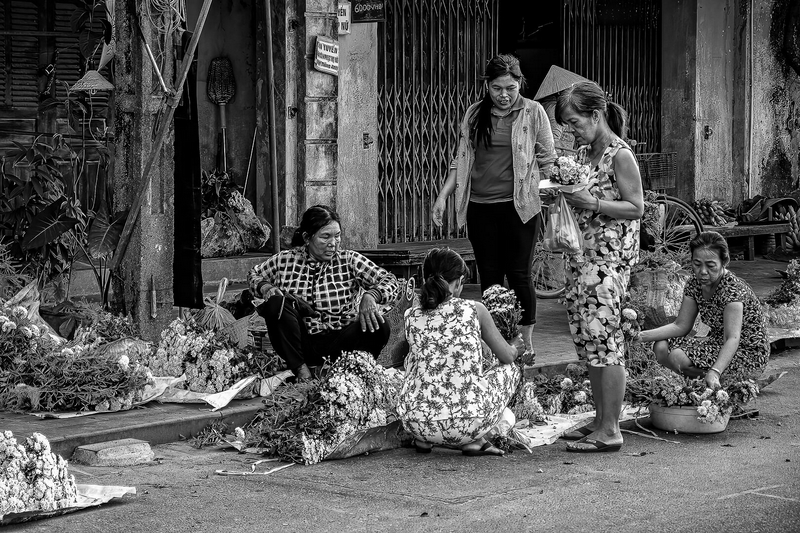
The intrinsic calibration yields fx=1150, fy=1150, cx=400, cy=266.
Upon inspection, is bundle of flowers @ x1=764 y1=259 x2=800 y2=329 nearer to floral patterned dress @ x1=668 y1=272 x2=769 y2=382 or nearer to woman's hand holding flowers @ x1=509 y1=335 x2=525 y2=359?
floral patterned dress @ x1=668 y1=272 x2=769 y2=382

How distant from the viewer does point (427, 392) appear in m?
5.70

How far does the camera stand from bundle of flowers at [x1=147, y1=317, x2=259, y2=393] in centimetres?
687

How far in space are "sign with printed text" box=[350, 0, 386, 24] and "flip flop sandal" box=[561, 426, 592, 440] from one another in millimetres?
5758

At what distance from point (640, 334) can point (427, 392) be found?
4.54 feet

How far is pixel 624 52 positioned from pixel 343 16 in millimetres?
5032

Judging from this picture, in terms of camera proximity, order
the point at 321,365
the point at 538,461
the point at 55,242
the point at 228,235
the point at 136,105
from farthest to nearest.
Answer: the point at 228,235
the point at 55,242
the point at 136,105
the point at 321,365
the point at 538,461

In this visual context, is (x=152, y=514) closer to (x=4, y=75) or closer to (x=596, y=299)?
(x=596, y=299)

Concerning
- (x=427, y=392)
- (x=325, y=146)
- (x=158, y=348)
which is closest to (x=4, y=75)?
(x=325, y=146)

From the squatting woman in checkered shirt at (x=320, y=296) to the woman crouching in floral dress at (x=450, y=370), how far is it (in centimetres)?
98

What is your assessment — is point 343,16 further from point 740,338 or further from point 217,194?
point 740,338

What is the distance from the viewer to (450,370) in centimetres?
569

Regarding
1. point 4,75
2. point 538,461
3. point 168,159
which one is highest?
point 4,75

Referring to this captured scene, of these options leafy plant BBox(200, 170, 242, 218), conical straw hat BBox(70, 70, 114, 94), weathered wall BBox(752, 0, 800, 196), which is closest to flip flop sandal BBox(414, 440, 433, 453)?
conical straw hat BBox(70, 70, 114, 94)

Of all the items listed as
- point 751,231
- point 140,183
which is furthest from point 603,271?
point 751,231
